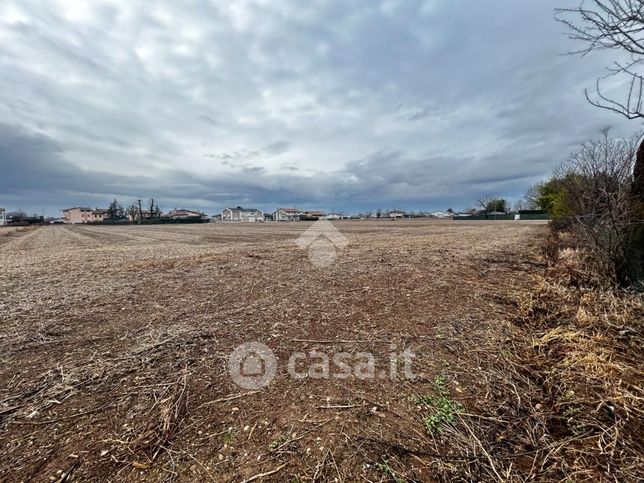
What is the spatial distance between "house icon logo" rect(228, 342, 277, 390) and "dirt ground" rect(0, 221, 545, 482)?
0.28ft

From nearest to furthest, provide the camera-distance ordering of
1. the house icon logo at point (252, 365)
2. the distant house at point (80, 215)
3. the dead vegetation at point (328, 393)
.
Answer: the dead vegetation at point (328, 393) < the house icon logo at point (252, 365) < the distant house at point (80, 215)

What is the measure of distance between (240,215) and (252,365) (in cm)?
12099

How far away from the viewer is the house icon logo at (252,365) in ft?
8.55

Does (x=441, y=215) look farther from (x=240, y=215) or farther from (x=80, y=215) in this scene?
(x=80, y=215)

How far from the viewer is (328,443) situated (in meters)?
1.94

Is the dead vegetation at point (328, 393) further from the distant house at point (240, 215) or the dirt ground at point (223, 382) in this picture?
the distant house at point (240, 215)

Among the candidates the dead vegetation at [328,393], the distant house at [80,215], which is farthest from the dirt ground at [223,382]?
the distant house at [80,215]

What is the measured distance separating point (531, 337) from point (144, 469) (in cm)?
406

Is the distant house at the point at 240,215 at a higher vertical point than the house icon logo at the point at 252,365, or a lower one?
higher

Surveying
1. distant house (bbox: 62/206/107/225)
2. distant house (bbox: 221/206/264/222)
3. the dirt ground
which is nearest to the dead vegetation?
the dirt ground

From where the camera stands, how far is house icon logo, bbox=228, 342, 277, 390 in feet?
8.55

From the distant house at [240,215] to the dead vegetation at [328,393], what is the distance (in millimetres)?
117423

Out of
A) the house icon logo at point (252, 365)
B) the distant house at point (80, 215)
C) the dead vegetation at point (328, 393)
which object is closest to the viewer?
the dead vegetation at point (328, 393)

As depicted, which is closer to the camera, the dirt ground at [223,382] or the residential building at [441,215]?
the dirt ground at [223,382]
